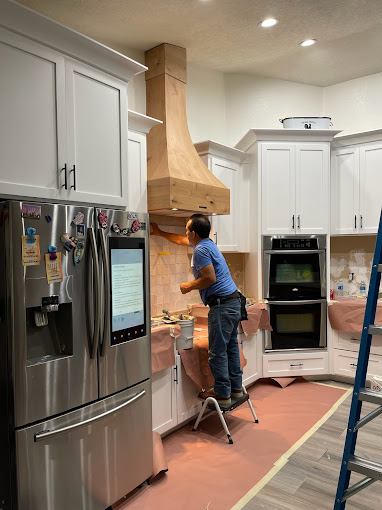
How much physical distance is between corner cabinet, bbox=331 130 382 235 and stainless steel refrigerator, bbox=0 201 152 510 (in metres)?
2.70

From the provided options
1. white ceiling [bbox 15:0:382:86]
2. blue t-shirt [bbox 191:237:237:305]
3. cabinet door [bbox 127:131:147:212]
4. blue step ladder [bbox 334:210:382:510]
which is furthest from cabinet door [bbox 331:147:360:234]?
blue step ladder [bbox 334:210:382:510]

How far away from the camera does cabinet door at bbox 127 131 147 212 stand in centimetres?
289

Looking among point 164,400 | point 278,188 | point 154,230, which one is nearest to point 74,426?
point 164,400

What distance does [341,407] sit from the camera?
353 centimetres

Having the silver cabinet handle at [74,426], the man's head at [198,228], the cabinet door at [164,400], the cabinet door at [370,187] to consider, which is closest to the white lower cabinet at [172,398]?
the cabinet door at [164,400]

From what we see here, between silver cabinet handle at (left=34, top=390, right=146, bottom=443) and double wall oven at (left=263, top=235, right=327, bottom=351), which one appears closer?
silver cabinet handle at (left=34, top=390, right=146, bottom=443)

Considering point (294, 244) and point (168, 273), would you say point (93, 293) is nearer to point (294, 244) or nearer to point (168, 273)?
point (168, 273)

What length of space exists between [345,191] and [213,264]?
2.06 m

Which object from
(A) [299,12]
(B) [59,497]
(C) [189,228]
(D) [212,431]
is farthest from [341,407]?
(A) [299,12]

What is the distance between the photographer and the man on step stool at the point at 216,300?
116 inches

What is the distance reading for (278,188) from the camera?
13.4 feet

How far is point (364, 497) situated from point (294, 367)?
1.85 m

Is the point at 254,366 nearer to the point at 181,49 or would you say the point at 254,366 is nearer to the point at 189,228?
the point at 189,228

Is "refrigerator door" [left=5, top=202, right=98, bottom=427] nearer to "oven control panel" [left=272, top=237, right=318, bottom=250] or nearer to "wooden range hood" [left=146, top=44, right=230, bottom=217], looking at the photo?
"wooden range hood" [left=146, top=44, right=230, bottom=217]
